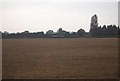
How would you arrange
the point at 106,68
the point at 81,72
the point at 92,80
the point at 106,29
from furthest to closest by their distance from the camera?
the point at 106,29 < the point at 106,68 < the point at 81,72 < the point at 92,80

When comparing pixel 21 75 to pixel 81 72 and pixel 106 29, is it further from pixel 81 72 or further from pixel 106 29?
pixel 106 29

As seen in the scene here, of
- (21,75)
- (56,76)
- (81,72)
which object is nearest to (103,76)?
(81,72)

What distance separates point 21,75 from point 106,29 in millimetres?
33043

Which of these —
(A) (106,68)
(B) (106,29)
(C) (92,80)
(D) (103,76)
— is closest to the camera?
(C) (92,80)

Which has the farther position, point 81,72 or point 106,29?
point 106,29

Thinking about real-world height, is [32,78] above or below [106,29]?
below

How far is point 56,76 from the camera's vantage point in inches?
239

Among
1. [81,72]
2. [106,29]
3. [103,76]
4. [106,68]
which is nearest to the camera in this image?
[103,76]

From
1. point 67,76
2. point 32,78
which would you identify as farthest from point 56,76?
point 32,78

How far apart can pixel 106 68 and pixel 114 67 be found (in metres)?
0.33

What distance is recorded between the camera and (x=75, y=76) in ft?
19.8

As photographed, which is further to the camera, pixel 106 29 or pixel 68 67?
pixel 106 29

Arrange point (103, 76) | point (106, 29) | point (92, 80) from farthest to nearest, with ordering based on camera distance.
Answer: point (106, 29) → point (103, 76) → point (92, 80)

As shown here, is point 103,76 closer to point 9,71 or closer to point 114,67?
point 114,67
